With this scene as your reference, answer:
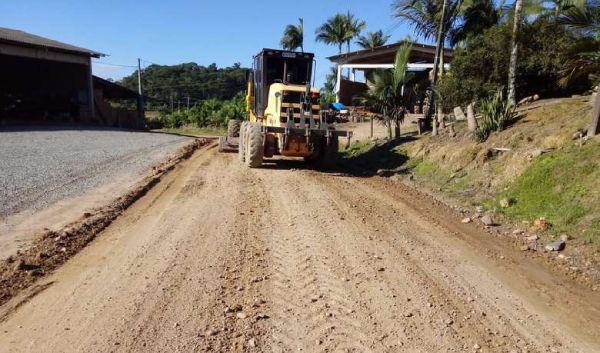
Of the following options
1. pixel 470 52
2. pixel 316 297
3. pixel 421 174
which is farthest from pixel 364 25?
pixel 316 297

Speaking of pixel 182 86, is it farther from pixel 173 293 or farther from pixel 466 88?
pixel 173 293

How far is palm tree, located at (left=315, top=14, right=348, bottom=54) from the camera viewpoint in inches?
1777

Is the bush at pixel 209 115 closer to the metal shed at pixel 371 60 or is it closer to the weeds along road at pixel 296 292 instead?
the metal shed at pixel 371 60

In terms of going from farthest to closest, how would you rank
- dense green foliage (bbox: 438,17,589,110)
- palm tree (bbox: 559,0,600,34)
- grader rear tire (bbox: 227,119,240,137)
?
1. grader rear tire (bbox: 227,119,240,137)
2. dense green foliage (bbox: 438,17,589,110)
3. palm tree (bbox: 559,0,600,34)

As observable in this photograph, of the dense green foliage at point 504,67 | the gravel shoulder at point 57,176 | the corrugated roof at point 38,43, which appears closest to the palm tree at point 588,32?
the dense green foliage at point 504,67

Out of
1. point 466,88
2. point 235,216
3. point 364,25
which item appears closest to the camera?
point 235,216

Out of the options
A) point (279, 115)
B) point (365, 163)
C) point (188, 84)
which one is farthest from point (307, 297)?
point (188, 84)

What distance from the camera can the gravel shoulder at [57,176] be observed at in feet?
24.7

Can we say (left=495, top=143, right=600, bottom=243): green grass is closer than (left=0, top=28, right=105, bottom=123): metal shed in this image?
Yes

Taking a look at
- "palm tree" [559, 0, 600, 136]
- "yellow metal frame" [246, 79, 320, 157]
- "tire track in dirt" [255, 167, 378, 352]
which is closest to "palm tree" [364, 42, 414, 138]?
"yellow metal frame" [246, 79, 320, 157]

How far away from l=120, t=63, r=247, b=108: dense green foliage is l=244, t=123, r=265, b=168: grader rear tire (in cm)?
6463

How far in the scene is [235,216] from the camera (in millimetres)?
7977

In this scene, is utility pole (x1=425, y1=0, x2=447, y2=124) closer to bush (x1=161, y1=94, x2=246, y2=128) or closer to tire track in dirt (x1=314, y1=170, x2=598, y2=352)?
tire track in dirt (x1=314, y1=170, x2=598, y2=352)

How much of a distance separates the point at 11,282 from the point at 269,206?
4.42 meters
